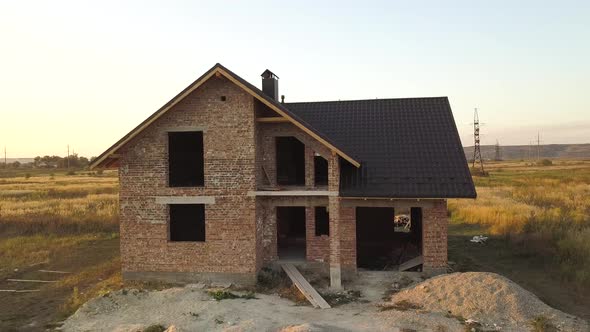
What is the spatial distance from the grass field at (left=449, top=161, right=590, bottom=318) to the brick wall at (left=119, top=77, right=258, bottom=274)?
8.05 metres

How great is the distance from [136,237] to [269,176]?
15.4 feet

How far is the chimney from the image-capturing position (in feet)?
57.8

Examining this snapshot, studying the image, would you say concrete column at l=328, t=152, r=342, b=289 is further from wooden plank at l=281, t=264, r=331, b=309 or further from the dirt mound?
the dirt mound

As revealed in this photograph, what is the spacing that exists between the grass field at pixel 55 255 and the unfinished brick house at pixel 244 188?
2.26 metres

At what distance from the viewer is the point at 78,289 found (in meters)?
14.6

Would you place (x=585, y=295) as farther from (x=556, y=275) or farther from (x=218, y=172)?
(x=218, y=172)

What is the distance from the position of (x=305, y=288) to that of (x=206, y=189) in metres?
4.32

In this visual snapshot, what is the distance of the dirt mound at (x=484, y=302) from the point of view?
10.5m

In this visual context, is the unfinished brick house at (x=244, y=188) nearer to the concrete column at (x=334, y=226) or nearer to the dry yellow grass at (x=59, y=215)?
the concrete column at (x=334, y=226)

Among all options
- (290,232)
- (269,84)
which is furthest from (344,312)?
(269,84)

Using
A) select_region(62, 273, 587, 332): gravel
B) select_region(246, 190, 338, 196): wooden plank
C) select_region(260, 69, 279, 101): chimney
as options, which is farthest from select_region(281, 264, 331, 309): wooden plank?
select_region(260, 69, 279, 101): chimney

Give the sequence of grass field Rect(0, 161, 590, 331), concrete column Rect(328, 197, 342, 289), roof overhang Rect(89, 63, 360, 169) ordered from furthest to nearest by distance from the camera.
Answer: concrete column Rect(328, 197, 342, 289) < grass field Rect(0, 161, 590, 331) < roof overhang Rect(89, 63, 360, 169)

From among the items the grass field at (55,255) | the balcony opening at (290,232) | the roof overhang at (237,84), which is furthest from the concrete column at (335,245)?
the grass field at (55,255)

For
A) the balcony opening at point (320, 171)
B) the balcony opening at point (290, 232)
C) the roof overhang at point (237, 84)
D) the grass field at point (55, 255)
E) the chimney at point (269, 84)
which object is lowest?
the grass field at point (55, 255)
